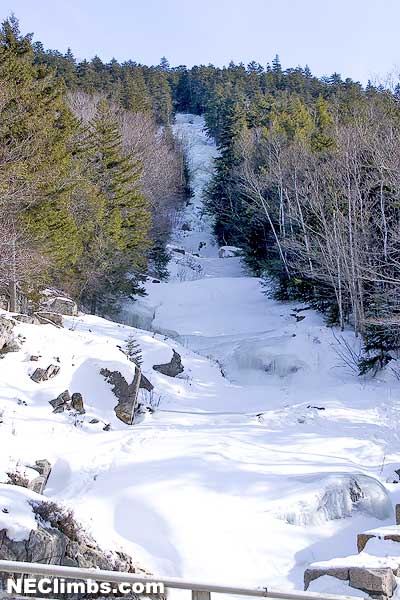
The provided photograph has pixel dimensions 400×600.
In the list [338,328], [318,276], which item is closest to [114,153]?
[318,276]

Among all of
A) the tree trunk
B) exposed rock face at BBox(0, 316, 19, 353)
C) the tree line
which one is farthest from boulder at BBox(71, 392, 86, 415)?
the tree trunk

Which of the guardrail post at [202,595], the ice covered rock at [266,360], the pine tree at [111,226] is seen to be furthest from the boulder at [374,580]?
the pine tree at [111,226]

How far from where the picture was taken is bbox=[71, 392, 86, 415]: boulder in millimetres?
11367

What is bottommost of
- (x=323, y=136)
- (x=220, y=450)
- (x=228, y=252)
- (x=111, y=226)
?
(x=220, y=450)

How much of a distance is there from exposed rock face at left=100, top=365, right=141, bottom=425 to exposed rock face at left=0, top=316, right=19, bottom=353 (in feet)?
6.89

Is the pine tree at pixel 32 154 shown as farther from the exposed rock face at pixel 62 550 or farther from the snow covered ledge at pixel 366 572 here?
the snow covered ledge at pixel 366 572

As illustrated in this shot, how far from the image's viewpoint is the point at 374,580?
4.84 meters

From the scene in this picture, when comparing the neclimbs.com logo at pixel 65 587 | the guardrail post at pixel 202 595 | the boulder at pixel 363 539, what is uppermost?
the guardrail post at pixel 202 595

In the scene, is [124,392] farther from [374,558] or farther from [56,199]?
[374,558]

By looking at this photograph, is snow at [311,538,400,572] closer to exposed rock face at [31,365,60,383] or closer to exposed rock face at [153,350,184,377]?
exposed rock face at [31,365,60,383]

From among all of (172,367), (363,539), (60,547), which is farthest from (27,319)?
(363,539)

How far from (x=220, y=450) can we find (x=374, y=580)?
510cm

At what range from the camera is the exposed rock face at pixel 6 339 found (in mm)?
12352

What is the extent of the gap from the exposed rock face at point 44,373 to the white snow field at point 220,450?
7.6 inches
